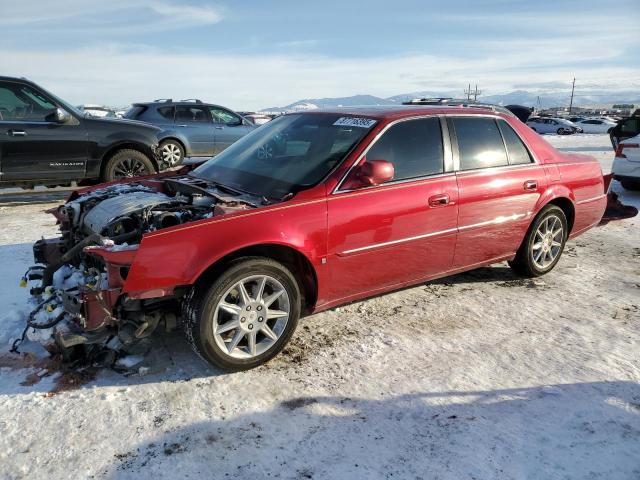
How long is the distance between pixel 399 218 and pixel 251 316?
1291mm

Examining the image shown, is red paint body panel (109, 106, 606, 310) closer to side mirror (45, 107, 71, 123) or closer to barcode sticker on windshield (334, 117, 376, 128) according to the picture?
barcode sticker on windshield (334, 117, 376, 128)

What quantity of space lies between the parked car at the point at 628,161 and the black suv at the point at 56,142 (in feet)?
27.4

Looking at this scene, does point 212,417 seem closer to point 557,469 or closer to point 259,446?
point 259,446

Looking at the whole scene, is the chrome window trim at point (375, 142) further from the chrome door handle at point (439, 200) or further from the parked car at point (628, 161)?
the parked car at point (628, 161)

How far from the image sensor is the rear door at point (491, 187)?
4109mm

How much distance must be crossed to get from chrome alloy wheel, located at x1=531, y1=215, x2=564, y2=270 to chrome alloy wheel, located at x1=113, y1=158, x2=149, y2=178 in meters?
5.97

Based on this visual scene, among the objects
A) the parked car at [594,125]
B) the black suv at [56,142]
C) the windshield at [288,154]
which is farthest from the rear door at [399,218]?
Result: the parked car at [594,125]

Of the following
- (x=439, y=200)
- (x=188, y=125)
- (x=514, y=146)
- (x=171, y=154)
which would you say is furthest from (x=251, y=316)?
(x=188, y=125)

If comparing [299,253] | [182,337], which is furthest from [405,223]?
[182,337]

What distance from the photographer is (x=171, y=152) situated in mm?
10797

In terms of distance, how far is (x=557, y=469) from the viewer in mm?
2387

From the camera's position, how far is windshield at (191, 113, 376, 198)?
3.64 meters

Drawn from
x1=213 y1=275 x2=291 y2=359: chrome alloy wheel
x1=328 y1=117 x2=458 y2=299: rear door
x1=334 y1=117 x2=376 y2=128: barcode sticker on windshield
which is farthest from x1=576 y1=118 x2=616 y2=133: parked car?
x1=213 y1=275 x2=291 y2=359: chrome alloy wheel

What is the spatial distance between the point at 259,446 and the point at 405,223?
1.90 meters
